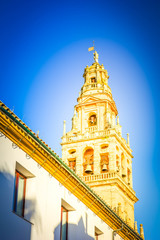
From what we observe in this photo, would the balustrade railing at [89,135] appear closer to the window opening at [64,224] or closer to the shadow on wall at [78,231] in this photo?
the shadow on wall at [78,231]

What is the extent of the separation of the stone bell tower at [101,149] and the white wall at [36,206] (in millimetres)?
25258

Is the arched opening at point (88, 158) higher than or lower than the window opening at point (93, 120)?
lower

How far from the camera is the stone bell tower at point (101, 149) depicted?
51281mm

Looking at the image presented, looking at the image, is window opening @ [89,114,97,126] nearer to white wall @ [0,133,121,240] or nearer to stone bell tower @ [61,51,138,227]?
stone bell tower @ [61,51,138,227]

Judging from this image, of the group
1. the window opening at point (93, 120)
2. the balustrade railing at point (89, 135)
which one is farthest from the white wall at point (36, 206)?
the window opening at point (93, 120)

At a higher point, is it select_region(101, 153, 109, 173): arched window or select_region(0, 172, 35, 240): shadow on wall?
select_region(101, 153, 109, 173): arched window

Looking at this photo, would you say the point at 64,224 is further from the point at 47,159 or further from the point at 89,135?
the point at 89,135

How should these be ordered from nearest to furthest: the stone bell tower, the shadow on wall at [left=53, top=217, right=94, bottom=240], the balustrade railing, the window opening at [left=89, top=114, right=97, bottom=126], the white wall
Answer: the white wall, the shadow on wall at [left=53, top=217, right=94, bottom=240], the stone bell tower, the balustrade railing, the window opening at [left=89, top=114, right=97, bottom=126]

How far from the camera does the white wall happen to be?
17609 millimetres

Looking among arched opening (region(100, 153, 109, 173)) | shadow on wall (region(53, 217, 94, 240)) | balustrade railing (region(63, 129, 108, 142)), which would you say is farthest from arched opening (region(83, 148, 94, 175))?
shadow on wall (region(53, 217, 94, 240))

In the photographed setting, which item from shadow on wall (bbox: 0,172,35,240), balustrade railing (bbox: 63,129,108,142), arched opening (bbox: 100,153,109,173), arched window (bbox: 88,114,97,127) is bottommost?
shadow on wall (bbox: 0,172,35,240)

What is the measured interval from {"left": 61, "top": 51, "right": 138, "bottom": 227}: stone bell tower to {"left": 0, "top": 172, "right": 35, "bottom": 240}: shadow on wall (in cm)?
3062

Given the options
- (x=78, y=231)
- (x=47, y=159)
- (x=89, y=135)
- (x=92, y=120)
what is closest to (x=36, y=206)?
(x=47, y=159)

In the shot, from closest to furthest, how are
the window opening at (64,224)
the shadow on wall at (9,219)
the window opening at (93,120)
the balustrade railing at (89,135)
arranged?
the shadow on wall at (9,219) < the window opening at (64,224) < the balustrade railing at (89,135) < the window opening at (93,120)
